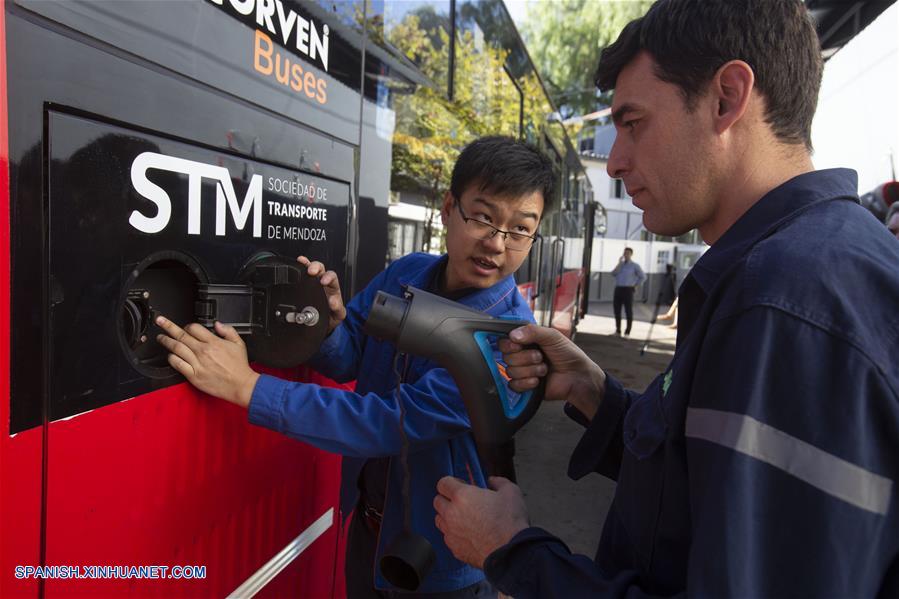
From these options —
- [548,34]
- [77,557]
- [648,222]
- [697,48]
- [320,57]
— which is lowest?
[77,557]

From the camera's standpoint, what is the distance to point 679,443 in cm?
81

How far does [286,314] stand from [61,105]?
64 centimetres

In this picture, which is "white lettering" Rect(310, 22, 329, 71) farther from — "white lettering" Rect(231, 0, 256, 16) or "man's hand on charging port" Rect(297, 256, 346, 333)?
"man's hand on charging port" Rect(297, 256, 346, 333)

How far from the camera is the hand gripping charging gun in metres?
1.23

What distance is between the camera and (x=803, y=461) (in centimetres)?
65

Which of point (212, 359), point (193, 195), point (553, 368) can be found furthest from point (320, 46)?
point (553, 368)

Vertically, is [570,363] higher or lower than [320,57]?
lower

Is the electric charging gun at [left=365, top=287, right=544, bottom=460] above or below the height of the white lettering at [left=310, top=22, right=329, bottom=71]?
below

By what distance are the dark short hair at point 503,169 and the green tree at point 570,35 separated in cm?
1878

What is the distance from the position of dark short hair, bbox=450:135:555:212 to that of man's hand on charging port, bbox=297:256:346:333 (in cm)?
45

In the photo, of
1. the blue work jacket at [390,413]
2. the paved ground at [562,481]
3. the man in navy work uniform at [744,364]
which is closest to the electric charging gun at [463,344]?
the blue work jacket at [390,413]

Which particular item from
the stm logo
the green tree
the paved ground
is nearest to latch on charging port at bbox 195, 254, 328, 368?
the stm logo

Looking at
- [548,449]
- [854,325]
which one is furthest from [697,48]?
[548,449]

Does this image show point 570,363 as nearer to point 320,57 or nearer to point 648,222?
point 648,222
